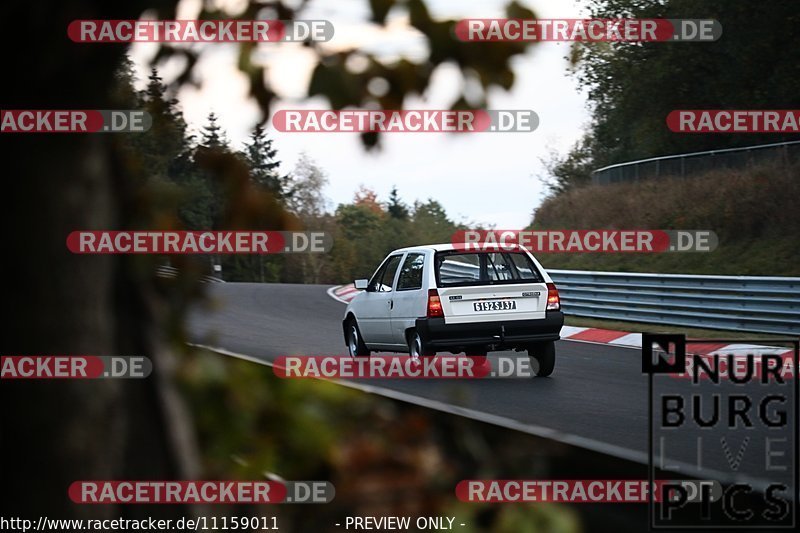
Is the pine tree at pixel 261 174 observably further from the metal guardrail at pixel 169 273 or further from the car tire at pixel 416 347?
the car tire at pixel 416 347

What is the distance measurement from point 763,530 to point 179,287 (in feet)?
8.51

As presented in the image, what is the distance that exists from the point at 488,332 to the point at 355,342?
3.37 metres

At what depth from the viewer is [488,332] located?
1453 cm

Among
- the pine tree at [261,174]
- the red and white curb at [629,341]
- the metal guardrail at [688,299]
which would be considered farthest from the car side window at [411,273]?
the pine tree at [261,174]

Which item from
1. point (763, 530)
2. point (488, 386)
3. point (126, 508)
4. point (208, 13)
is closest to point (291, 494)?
point (126, 508)

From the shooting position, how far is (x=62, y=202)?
2141mm

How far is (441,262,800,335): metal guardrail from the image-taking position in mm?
19328

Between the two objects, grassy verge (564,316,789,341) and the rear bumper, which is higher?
the rear bumper

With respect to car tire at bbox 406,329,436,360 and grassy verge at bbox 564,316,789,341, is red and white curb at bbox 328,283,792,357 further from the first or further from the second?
car tire at bbox 406,329,436,360

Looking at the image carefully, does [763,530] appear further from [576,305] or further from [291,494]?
[576,305]

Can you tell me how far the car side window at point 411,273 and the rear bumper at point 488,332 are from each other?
705 millimetres

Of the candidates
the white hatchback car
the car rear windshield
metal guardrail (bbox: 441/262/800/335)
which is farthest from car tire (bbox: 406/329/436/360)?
metal guardrail (bbox: 441/262/800/335)

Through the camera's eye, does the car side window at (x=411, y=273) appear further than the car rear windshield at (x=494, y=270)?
Yes

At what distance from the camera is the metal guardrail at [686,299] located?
1933 centimetres
